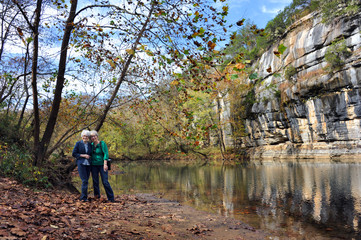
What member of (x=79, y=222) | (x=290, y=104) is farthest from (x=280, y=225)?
(x=290, y=104)

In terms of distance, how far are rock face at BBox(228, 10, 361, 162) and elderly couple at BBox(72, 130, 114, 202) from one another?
23419mm

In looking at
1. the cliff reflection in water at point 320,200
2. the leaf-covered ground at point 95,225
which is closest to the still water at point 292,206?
the cliff reflection in water at point 320,200

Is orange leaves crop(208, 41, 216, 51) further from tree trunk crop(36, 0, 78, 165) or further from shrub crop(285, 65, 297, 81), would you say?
shrub crop(285, 65, 297, 81)

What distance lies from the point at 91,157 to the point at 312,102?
1370 inches

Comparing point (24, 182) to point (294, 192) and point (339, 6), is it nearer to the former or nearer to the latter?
point (294, 192)

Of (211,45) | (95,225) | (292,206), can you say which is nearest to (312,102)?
(292,206)

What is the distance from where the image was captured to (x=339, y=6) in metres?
34.9

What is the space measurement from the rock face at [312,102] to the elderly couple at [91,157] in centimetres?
2342

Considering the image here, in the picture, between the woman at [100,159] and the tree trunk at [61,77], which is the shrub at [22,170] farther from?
the woman at [100,159]

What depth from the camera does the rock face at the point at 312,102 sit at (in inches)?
1240

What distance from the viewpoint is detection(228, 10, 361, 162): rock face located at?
3148cm

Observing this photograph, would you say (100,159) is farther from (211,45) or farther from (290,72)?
(290,72)

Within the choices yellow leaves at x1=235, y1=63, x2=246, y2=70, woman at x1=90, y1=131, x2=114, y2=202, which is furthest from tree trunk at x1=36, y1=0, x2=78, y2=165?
yellow leaves at x1=235, y1=63, x2=246, y2=70

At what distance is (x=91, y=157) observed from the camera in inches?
320
